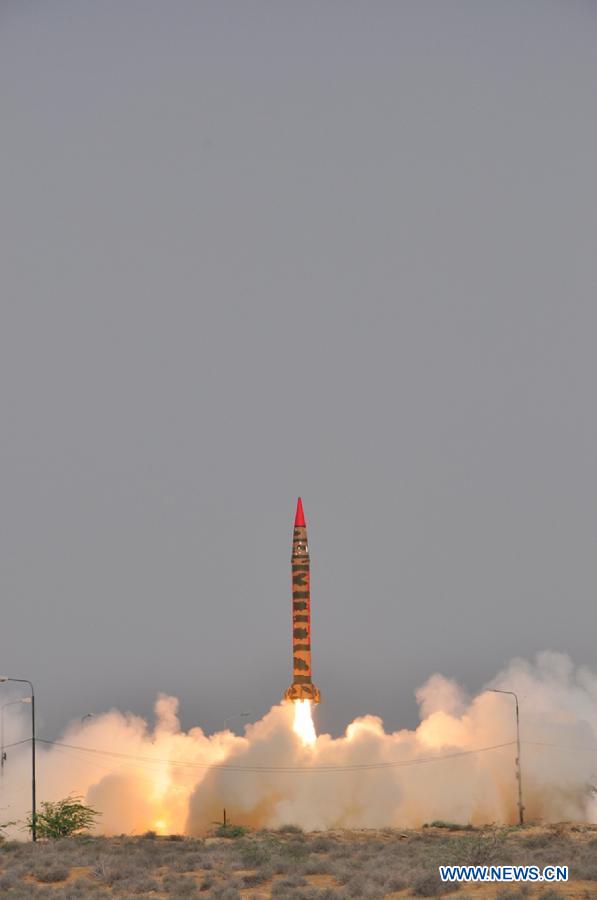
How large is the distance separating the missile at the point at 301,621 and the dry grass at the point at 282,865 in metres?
25.1

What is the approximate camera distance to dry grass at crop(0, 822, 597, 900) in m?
72.1

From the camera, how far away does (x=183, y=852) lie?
90125mm

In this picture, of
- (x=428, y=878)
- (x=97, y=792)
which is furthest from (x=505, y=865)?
(x=97, y=792)

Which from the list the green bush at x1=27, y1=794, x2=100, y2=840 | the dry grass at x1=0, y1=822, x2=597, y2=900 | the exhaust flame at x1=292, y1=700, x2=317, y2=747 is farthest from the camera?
the exhaust flame at x1=292, y1=700, x2=317, y2=747

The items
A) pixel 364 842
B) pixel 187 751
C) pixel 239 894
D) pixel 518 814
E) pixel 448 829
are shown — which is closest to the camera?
pixel 239 894

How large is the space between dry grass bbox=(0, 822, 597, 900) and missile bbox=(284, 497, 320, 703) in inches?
988

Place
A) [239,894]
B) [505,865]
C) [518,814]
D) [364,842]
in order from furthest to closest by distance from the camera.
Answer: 1. [518,814]
2. [364,842]
3. [505,865]
4. [239,894]

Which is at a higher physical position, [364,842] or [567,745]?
[567,745]

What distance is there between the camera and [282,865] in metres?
81.1

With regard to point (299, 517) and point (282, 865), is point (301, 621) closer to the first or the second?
point (299, 517)

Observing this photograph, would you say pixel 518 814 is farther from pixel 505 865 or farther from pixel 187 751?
pixel 505 865

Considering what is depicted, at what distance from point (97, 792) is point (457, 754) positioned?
2776 cm

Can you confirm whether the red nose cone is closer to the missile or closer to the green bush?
the missile

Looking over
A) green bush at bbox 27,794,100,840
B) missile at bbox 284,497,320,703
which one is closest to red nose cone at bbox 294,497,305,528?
missile at bbox 284,497,320,703
